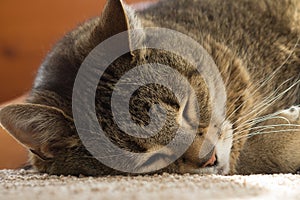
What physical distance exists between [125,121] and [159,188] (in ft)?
0.98

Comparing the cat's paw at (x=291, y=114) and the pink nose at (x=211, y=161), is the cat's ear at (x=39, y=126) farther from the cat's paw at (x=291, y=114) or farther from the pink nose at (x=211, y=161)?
the cat's paw at (x=291, y=114)

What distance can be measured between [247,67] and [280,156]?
1.09ft

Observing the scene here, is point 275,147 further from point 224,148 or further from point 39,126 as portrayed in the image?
point 39,126

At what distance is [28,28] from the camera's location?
2980mm

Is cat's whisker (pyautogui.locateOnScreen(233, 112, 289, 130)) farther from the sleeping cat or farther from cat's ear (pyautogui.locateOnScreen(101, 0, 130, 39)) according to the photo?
cat's ear (pyautogui.locateOnScreen(101, 0, 130, 39))

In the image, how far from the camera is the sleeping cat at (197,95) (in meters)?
1.42

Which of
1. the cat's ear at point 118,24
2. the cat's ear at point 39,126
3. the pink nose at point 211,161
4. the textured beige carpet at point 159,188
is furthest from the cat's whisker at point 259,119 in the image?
the cat's ear at point 39,126

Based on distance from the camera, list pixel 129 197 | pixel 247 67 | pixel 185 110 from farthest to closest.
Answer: pixel 247 67 < pixel 185 110 < pixel 129 197

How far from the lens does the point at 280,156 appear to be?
5.40 feet

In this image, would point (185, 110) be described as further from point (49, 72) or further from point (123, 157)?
point (49, 72)

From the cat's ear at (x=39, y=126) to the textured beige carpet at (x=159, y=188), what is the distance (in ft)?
0.58

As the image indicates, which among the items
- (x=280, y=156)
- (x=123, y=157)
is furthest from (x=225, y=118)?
(x=123, y=157)

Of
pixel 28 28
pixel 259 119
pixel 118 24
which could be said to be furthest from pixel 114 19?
pixel 28 28

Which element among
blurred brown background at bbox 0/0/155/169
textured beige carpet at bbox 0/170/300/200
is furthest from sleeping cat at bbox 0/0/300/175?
blurred brown background at bbox 0/0/155/169
